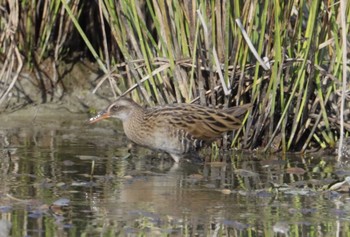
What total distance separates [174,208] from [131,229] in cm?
70

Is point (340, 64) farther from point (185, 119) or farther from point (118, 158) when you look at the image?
point (118, 158)

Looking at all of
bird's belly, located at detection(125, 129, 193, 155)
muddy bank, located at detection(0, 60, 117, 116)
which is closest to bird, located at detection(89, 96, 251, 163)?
bird's belly, located at detection(125, 129, 193, 155)

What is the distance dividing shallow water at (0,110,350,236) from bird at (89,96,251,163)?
0.54ft

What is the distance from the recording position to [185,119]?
8586 mm

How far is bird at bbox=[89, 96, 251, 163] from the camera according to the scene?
856 centimetres

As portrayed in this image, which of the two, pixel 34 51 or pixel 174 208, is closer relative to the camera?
pixel 174 208

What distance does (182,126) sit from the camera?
8.66m

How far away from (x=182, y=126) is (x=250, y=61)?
77cm

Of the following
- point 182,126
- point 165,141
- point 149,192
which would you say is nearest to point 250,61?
point 182,126

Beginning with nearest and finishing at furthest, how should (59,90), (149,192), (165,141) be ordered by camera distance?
(149,192)
(165,141)
(59,90)

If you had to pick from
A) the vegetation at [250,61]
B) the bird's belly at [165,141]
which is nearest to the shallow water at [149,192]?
the bird's belly at [165,141]

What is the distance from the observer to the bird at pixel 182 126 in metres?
8.56

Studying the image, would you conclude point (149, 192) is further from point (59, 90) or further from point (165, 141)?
point (59, 90)

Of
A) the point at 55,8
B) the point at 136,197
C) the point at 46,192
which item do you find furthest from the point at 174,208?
the point at 55,8
